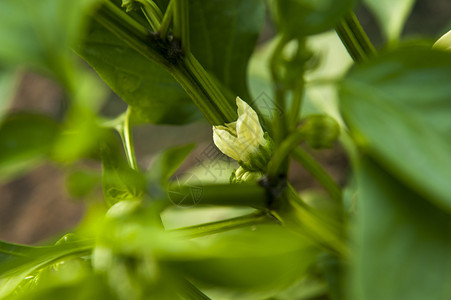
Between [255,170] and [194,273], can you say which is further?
[255,170]

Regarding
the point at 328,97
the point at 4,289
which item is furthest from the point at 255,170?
the point at 328,97

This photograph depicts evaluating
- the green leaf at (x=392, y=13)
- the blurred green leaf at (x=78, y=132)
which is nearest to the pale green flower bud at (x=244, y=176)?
the blurred green leaf at (x=78, y=132)

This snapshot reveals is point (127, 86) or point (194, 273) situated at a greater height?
point (127, 86)

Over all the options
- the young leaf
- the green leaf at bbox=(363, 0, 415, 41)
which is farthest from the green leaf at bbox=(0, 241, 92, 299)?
the green leaf at bbox=(363, 0, 415, 41)

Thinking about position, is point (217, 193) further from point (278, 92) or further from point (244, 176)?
point (278, 92)

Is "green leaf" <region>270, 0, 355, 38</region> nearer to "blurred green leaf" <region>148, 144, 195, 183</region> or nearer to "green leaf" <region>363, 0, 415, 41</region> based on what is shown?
"blurred green leaf" <region>148, 144, 195, 183</region>

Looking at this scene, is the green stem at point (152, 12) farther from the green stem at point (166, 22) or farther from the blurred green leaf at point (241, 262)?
the blurred green leaf at point (241, 262)

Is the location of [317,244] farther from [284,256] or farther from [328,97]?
[328,97]
